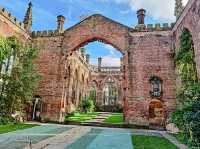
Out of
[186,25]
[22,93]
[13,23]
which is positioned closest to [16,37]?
[13,23]

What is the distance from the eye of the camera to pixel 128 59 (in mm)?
20625

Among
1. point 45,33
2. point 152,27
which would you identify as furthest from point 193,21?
point 45,33

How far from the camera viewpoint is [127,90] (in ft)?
65.4

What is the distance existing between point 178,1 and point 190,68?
8022 millimetres

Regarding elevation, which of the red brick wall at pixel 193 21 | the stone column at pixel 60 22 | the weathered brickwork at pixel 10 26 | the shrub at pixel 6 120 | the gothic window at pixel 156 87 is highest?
the stone column at pixel 60 22

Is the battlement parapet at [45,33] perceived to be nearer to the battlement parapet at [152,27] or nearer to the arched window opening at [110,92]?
the battlement parapet at [152,27]

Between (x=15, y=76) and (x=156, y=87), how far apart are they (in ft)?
38.5

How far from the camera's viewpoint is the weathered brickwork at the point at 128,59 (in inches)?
761

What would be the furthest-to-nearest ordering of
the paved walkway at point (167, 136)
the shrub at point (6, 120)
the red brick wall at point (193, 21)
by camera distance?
the shrub at point (6, 120)
the red brick wall at point (193, 21)
the paved walkway at point (167, 136)

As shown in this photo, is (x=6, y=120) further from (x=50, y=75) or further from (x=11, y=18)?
(x=11, y=18)

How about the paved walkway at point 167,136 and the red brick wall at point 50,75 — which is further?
the red brick wall at point 50,75

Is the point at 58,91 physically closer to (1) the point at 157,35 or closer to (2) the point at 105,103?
(1) the point at 157,35

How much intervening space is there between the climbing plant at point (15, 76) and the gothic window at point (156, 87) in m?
9.76

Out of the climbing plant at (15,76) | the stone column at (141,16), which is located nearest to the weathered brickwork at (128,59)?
the stone column at (141,16)
